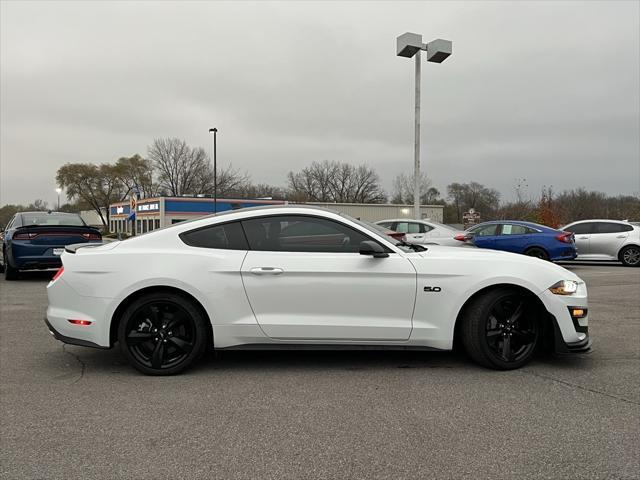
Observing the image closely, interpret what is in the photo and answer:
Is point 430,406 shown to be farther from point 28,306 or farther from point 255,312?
point 28,306

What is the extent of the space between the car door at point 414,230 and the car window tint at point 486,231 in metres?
1.99

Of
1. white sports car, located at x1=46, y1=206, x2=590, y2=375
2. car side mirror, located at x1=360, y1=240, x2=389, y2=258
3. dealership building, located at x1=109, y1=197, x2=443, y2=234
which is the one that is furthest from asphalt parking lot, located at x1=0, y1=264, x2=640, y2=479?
dealership building, located at x1=109, y1=197, x2=443, y2=234

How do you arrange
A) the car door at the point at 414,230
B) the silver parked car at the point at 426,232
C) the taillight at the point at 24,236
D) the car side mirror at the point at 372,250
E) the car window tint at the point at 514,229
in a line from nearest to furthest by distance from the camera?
the car side mirror at the point at 372,250
the taillight at the point at 24,236
the silver parked car at the point at 426,232
the car door at the point at 414,230
the car window tint at the point at 514,229

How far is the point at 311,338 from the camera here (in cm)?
406

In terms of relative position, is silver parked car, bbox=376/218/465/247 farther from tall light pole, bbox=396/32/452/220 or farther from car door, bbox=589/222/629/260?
car door, bbox=589/222/629/260

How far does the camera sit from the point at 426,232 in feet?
42.2

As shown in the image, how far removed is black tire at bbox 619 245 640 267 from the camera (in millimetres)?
14727

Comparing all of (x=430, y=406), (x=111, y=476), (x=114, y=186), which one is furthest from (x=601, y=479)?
(x=114, y=186)

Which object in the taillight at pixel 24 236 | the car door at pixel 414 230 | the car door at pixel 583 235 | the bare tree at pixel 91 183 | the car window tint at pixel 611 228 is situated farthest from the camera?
the bare tree at pixel 91 183

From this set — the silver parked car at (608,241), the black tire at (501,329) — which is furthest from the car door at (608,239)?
the black tire at (501,329)

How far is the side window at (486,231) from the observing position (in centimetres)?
1380

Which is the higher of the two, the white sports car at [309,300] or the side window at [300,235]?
the side window at [300,235]

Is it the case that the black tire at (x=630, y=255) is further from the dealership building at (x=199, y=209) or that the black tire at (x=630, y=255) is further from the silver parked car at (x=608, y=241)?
the dealership building at (x=199, y=209)

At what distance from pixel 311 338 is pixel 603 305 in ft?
18.2
